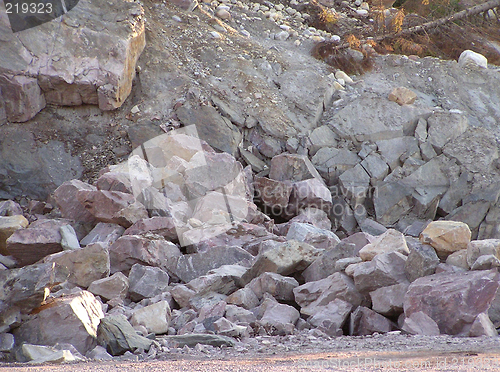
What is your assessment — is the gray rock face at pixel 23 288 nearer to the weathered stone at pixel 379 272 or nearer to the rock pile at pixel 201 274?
the rock pile at pixel 201 274

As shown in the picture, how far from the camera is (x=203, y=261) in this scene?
527 centimetres

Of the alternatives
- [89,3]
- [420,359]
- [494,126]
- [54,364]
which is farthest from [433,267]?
[89,3]

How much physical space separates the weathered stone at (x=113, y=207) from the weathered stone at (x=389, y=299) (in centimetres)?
321

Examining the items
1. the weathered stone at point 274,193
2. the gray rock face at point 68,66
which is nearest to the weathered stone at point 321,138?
the weathered stone at point 274,193

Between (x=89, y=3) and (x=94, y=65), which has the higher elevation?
(x=89, y=3)

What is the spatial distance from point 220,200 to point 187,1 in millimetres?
5811

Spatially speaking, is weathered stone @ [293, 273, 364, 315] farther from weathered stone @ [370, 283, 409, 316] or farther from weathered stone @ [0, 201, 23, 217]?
weathered stone @ [0, 201, 23, 217]

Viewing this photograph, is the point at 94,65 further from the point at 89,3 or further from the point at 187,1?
the point at 187,1

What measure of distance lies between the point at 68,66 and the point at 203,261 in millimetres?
4868

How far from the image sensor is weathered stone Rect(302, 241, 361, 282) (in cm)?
459

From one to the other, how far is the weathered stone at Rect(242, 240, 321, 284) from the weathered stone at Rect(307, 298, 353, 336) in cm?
72

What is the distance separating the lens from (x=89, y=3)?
9.16 m

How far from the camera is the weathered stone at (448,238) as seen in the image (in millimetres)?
4344

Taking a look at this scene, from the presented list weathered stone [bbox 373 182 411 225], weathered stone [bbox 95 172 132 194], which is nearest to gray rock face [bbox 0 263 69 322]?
weathered stone [bbox 95 172 132 194]
